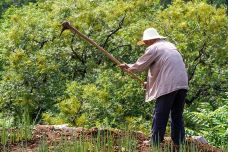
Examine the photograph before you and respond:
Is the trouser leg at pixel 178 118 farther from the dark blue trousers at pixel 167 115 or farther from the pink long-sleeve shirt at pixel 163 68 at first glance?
the pink long-sleeve shirt at pixel 163 68

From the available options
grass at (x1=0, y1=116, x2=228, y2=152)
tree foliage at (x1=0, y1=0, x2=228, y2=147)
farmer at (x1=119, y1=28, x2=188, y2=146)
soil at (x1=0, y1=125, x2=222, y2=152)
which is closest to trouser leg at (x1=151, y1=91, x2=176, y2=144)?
farmer at (x1=119, y1=28, x2=188, y2=146)

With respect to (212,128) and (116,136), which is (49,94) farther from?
(116,136)

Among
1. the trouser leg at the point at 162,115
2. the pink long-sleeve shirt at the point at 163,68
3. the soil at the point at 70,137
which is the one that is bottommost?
the soil at the point at 70,137

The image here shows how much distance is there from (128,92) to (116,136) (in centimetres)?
491

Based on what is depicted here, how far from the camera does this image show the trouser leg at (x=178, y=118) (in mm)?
6871

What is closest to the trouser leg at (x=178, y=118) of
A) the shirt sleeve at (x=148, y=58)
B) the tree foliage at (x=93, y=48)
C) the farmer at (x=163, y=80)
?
the farmer at (x=163, y=80)

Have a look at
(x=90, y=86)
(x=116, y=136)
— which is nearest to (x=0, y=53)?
(x=90, y=86)

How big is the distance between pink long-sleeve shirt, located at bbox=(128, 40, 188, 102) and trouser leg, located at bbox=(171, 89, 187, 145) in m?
0.18

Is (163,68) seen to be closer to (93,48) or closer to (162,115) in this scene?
(162,115)

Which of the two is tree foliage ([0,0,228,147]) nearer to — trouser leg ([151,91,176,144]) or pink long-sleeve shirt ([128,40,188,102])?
pink long-sleeve shirt ([128,40,188,102])

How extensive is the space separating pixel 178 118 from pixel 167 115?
0.29 meters

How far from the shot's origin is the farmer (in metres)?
6.71

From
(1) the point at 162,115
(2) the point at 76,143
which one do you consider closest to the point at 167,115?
(1) the point at 162,115

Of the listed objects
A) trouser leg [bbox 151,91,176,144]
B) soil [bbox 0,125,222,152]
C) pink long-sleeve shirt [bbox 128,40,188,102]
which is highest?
pink long-sleeve shirt [bbox 128,40,188,102]
